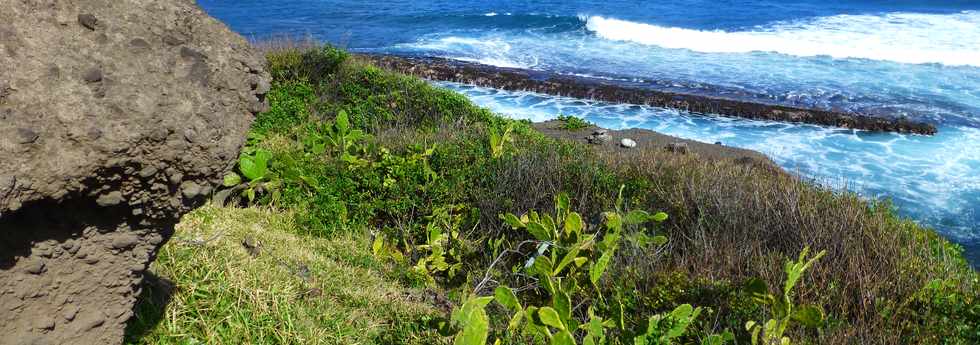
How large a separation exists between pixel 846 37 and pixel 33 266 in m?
28.2

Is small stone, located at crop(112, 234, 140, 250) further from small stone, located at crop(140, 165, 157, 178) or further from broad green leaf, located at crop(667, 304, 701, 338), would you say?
broad green leaf, located at crop(667, 304, 701, 338)

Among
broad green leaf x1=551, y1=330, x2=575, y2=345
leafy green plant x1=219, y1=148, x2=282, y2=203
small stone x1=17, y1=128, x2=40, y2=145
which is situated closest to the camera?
small stone x1=17, y1=128, x2=40, y2=145

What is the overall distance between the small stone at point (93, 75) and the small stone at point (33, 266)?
66cm

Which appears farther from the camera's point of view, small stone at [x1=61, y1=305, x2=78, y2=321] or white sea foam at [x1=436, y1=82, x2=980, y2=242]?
white sea foam at [x1=436, y1=82, x2=980, y2=242]

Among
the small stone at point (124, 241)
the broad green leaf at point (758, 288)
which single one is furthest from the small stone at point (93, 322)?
the broad green leaf at point (758, 288)

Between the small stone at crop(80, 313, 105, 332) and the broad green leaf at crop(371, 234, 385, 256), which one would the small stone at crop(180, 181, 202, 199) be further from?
the broad green leaf at crop(371, 234, 385, 256)

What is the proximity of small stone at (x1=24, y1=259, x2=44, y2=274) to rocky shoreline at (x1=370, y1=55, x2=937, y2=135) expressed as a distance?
52.4 ft

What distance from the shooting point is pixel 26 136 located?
2062 millimetres

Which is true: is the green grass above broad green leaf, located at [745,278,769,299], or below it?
below

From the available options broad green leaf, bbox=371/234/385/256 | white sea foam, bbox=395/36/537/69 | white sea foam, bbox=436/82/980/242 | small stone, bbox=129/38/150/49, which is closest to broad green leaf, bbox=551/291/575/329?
small stone, bbox=129/38/150/49

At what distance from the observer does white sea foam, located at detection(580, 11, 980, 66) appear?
76.6ft

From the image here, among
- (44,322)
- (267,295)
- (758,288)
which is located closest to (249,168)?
(267,295)

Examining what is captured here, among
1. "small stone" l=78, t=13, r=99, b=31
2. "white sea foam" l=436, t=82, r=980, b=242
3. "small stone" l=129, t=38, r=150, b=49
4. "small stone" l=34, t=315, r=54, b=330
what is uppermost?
"small stone" l=78, t=13, r=99, b=31

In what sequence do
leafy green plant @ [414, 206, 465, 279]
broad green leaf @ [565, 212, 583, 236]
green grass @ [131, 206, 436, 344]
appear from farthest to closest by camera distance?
1. leafy green plant @ [414, 206, 465, 279]
2. broad green leaf @ [565, 212, 583, 236]
3. green grass @ [131, 206, 436, 344]
